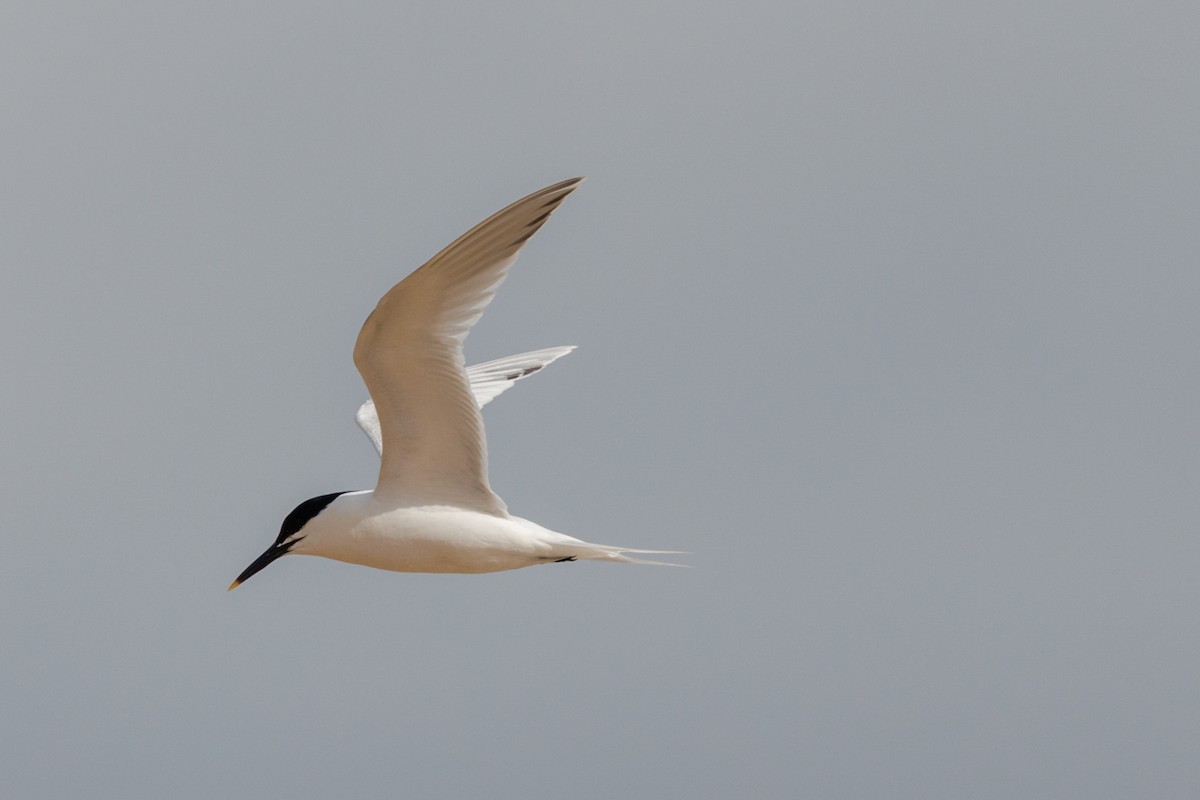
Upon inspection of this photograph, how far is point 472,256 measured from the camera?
9.93 metres

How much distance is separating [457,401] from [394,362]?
0.50 metres

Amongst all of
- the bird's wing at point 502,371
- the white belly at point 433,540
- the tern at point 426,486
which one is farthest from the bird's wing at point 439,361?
the bird's wing at point 502,371

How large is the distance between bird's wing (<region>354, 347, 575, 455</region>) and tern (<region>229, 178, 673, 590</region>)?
2.14m

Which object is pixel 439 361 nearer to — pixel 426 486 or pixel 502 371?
pixel 426 486

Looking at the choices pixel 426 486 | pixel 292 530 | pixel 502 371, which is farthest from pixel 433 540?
pixel 502 371

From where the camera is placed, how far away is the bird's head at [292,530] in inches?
440

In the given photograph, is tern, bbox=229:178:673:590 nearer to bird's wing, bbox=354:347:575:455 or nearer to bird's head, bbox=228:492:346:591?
bird's head, bbox=228:492:346:591

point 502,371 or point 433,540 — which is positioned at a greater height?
point 502,371

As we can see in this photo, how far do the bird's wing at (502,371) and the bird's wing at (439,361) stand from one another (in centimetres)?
220

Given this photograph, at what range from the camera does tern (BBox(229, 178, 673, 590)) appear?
33.5 ft

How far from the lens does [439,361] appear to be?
34.1 feet

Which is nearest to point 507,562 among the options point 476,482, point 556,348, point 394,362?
point 476,482

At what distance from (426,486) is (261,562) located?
46.2 inches

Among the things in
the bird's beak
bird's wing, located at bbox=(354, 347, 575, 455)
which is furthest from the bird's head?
bird's wing, located at bbox=(354, 347, 575, 455)
